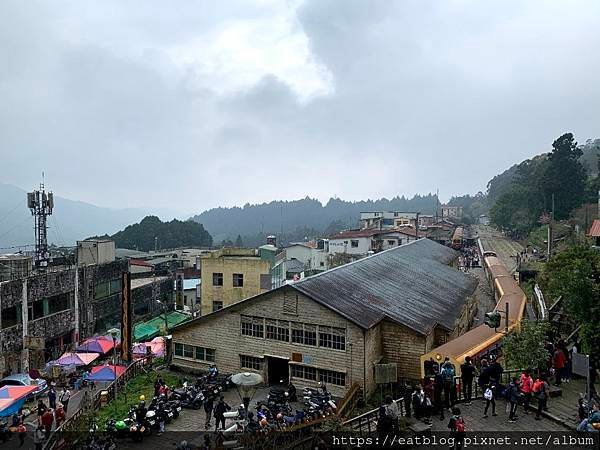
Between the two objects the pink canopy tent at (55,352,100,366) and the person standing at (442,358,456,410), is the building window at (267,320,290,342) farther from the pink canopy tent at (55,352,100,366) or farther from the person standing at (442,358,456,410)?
the pink canopy tent at (55,352,100,366)

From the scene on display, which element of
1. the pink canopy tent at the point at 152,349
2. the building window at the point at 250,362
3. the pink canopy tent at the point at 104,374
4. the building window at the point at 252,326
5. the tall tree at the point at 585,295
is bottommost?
the pink canopy tent at the point at 152,349

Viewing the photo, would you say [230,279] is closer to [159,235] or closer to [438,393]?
[438,393]

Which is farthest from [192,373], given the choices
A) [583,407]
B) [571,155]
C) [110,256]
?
[571,155]

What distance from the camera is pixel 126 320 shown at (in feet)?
82.7

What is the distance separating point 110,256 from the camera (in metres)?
40.8

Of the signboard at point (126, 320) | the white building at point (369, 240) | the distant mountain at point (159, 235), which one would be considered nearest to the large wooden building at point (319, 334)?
the signboard at point (126, 320)

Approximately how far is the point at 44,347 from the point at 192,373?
13.1 metres

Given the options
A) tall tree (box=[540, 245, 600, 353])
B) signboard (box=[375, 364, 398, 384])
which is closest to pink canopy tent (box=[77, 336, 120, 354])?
signboard (box=[375, 364, 398, 384])

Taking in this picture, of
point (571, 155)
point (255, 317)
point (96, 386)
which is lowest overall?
point (96, 386)

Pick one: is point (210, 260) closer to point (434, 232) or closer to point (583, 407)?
point (583, 407)

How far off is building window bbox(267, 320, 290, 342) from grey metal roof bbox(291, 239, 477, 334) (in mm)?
1673

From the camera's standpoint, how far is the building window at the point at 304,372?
67.8ft

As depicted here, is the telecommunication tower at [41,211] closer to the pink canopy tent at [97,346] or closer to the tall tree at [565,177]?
the pink canopy tent at [97,346]

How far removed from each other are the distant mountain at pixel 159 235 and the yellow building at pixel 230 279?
68.5 m
